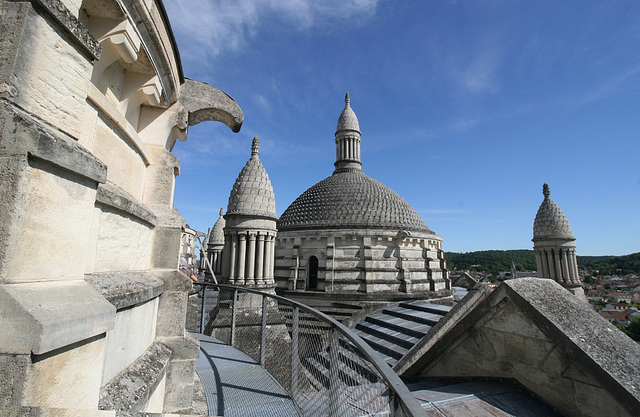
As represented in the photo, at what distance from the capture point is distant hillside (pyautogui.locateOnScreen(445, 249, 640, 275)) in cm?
11069

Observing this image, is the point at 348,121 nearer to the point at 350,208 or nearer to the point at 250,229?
the point at 350,208

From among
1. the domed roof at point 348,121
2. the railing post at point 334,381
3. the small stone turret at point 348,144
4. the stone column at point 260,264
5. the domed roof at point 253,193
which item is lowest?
the railing post at point 334,381

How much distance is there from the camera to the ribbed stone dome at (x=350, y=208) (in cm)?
2020

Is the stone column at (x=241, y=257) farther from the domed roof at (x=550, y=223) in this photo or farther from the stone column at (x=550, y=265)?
the stone column at (x=550, y=265)

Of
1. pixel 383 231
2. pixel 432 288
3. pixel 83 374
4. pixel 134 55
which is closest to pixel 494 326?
pixel 83 374

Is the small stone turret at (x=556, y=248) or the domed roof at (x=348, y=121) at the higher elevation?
the domed roof at (x=348, y=121)

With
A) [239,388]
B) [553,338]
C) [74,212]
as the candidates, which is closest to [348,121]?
[553,338]

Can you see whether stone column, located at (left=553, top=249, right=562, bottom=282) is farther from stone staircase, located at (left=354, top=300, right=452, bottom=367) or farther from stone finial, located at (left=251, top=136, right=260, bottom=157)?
stone finial, located at (left=251, top=136, right=260, bottom=157)

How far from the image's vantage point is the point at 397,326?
11.5 m

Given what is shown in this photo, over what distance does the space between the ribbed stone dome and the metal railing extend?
608cm

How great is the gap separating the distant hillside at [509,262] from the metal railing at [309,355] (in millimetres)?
104151

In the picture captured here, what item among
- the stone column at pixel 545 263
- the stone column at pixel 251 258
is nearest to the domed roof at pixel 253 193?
the stone column at pixel 251 258

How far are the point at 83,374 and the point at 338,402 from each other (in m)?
2.10

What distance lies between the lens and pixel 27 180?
1386mm
